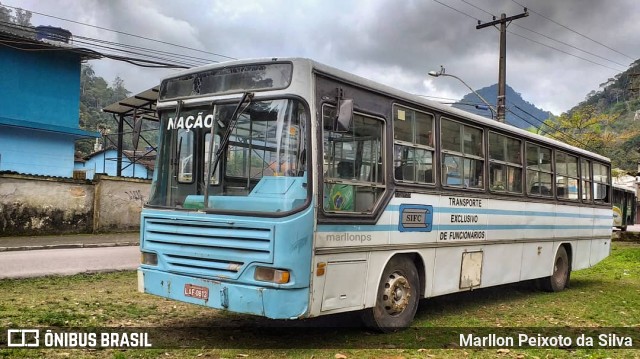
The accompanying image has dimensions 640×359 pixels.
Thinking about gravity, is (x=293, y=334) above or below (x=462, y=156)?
below

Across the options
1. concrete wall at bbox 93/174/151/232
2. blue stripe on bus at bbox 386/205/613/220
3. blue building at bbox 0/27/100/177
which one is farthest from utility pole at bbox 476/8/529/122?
blue building at bbox 0/27/100/177

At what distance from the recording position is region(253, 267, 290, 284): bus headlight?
5488 mm

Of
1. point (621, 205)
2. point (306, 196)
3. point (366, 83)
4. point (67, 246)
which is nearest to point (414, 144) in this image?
point (366, 83)

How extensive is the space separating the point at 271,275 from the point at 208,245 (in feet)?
2.65

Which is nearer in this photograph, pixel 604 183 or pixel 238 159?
pixel 238 159

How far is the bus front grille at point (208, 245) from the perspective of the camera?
220 inches

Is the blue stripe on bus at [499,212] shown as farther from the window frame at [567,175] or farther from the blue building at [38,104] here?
the blue building at [38,104]

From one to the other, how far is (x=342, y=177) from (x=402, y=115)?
151 cm

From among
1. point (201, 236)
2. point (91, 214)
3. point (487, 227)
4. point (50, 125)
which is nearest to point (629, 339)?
point (487, 227)

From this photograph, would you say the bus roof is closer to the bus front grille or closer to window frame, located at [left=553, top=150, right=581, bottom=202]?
the bus front grille

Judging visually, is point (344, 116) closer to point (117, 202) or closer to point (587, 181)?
point (587, 181)

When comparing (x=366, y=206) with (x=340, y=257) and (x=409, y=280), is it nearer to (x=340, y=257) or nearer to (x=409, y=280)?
(x=340, y=257)

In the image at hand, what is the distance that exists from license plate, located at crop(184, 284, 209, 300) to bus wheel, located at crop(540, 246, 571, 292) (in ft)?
25.9

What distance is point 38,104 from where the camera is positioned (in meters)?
23.3
